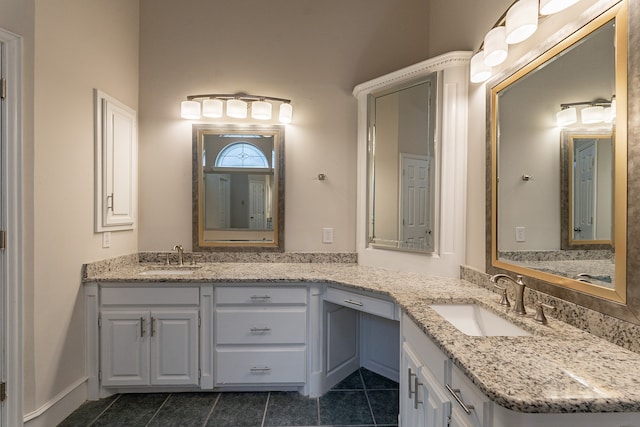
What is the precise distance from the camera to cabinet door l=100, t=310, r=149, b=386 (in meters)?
2.08

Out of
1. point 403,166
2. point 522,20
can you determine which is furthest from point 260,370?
point 522,20

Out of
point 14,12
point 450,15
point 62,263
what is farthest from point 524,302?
point 14,12

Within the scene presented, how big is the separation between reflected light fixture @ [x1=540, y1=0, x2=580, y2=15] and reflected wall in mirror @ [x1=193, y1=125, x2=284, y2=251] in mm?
1857

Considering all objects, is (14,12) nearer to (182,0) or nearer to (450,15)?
(182,0)

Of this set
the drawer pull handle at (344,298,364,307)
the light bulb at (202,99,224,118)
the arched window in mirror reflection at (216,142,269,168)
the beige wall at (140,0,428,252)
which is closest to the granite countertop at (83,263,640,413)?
the drawer pull handle at (344,298,364,307)

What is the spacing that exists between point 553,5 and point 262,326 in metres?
2.22

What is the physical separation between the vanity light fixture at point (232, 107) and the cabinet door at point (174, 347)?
1533mm

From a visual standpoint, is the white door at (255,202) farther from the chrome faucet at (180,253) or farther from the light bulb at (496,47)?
the light bulb at (496,47)

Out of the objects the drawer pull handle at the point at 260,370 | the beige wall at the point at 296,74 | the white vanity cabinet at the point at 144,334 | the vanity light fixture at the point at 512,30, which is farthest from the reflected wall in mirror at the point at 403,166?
the white vanity cabinet at the point at 144,334

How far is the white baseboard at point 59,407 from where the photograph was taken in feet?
5.64

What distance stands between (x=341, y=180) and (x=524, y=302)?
63.8 inches

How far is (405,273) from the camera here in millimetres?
2230

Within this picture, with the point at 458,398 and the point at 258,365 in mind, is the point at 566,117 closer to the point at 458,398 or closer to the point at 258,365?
the point at 458,398

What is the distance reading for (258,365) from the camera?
213 cm
